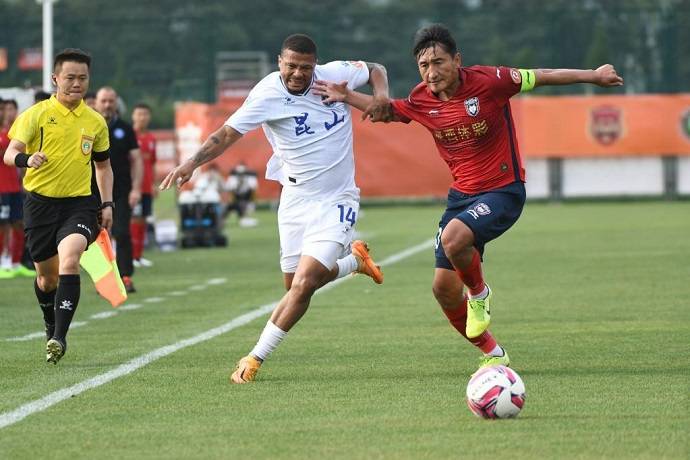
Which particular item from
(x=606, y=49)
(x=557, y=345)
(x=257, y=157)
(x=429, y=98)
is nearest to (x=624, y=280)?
(x=557, y=345)

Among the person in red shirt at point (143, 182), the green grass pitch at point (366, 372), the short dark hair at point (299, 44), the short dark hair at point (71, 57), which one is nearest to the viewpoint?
the green grass pitch at point (366, 372)

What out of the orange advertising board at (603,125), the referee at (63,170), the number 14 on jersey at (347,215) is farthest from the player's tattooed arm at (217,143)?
the orange advertising board at (603,125)

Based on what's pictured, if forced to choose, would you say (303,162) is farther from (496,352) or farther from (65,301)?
(65,301)

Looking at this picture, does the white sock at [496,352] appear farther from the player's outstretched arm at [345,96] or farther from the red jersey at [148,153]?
the red jersey at [148,153]

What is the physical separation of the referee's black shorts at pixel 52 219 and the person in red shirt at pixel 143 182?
8602mm

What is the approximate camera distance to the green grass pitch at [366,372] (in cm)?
750

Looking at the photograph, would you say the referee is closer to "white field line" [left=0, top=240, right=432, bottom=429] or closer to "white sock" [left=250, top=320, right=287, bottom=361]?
"white field line" [left=0, top=240, right=432, bottom=429]

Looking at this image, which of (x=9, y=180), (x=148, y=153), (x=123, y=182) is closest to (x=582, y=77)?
(x=123, y=182)

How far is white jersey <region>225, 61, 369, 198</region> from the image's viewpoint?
10.0 m

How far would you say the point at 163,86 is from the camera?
165ft

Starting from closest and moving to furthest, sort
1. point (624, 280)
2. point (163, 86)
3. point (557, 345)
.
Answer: point (557, 345)
point (624, 280)
point (163, 86)

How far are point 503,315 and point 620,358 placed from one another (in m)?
3.49

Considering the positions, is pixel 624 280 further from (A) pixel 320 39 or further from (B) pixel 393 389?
(A) pixel 320 39

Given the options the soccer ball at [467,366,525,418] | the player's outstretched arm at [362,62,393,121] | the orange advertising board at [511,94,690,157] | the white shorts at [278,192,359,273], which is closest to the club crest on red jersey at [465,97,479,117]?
the player's outstretched arm at [362,62,393,121]
